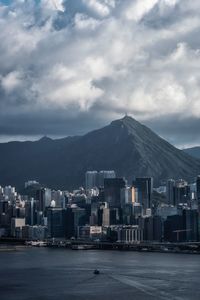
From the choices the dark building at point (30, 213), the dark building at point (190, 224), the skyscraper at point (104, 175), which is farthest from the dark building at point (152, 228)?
A: the skyscraper at point (104, 175)

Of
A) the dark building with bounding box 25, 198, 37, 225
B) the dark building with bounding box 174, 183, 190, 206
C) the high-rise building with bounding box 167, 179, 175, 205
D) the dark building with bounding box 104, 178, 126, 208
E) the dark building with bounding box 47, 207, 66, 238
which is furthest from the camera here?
the high-rise building with bounding box 167, 179, 175, 205

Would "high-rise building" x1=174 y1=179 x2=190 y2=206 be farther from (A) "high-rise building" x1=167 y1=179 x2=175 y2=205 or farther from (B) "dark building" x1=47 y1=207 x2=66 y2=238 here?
(B) "dark building" x1=47 y1=207 x2=66 y2=238

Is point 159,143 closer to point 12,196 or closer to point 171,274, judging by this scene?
point 12,196

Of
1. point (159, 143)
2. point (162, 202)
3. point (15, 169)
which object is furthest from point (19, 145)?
point (162, 202)

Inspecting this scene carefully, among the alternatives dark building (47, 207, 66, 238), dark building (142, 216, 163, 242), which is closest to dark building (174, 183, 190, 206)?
dark building (47, 207, 66, 238)

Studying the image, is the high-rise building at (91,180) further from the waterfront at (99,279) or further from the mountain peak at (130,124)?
the waterfront at (99,279)

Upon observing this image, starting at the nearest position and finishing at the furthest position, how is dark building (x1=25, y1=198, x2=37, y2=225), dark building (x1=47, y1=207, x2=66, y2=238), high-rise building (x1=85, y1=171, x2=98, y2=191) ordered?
dark building (x1=47, y1=207, x2=66, y2=238)
dark building (x1=25, y1=198, x2=37, y2=225)
high-rise building (x1=85, y1=171, x2=98, y2=191)
